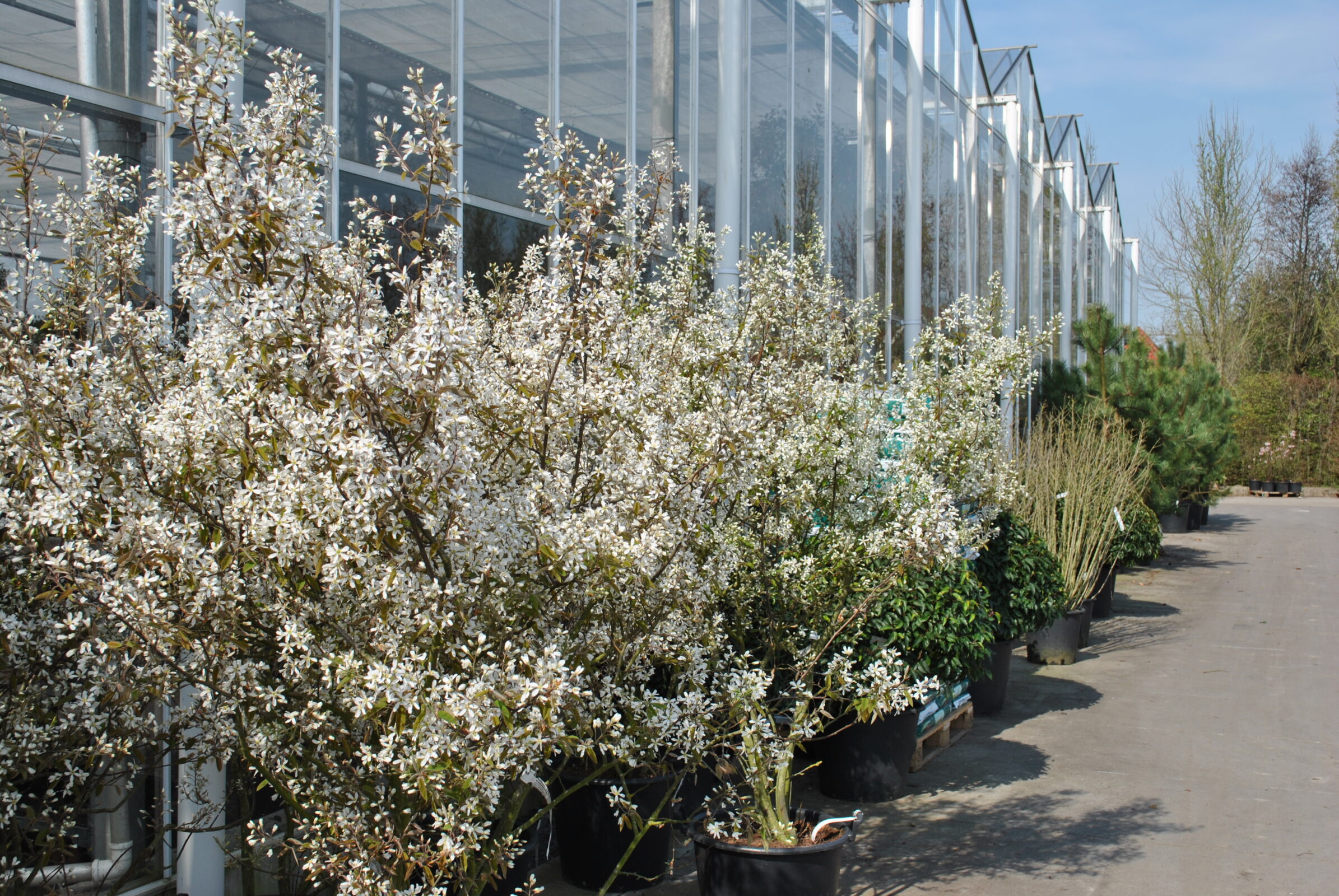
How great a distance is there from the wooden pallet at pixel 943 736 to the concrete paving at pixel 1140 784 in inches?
2.6

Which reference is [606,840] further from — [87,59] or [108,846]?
[87,59]

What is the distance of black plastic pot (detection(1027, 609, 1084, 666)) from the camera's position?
8641 mm

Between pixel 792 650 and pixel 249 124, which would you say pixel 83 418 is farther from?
pixel 792 650

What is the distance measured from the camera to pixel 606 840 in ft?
14.2

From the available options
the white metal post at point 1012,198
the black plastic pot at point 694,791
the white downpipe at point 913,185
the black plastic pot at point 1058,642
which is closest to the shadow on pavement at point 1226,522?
the white metal post at point 1012,198

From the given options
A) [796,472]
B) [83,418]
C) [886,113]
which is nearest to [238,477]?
[83,418]

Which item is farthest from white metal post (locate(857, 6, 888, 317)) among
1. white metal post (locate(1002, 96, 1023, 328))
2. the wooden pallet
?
white metal post (locate(1002, 96, 1023, 328))

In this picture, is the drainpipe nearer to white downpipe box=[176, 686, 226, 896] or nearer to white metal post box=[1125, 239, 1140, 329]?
white downpipe box=[176, 686, 226, 896]

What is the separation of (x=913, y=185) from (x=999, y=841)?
27.1 feet

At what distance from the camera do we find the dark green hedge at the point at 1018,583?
21.7 ft

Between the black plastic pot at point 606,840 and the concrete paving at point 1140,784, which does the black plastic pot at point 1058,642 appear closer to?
the concrete paving at point 1140,784

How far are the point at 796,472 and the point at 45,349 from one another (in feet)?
9.62

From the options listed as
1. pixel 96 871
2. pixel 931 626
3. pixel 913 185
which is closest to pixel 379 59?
pixel 96 871

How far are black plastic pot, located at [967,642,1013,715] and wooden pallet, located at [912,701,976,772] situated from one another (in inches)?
6.6
